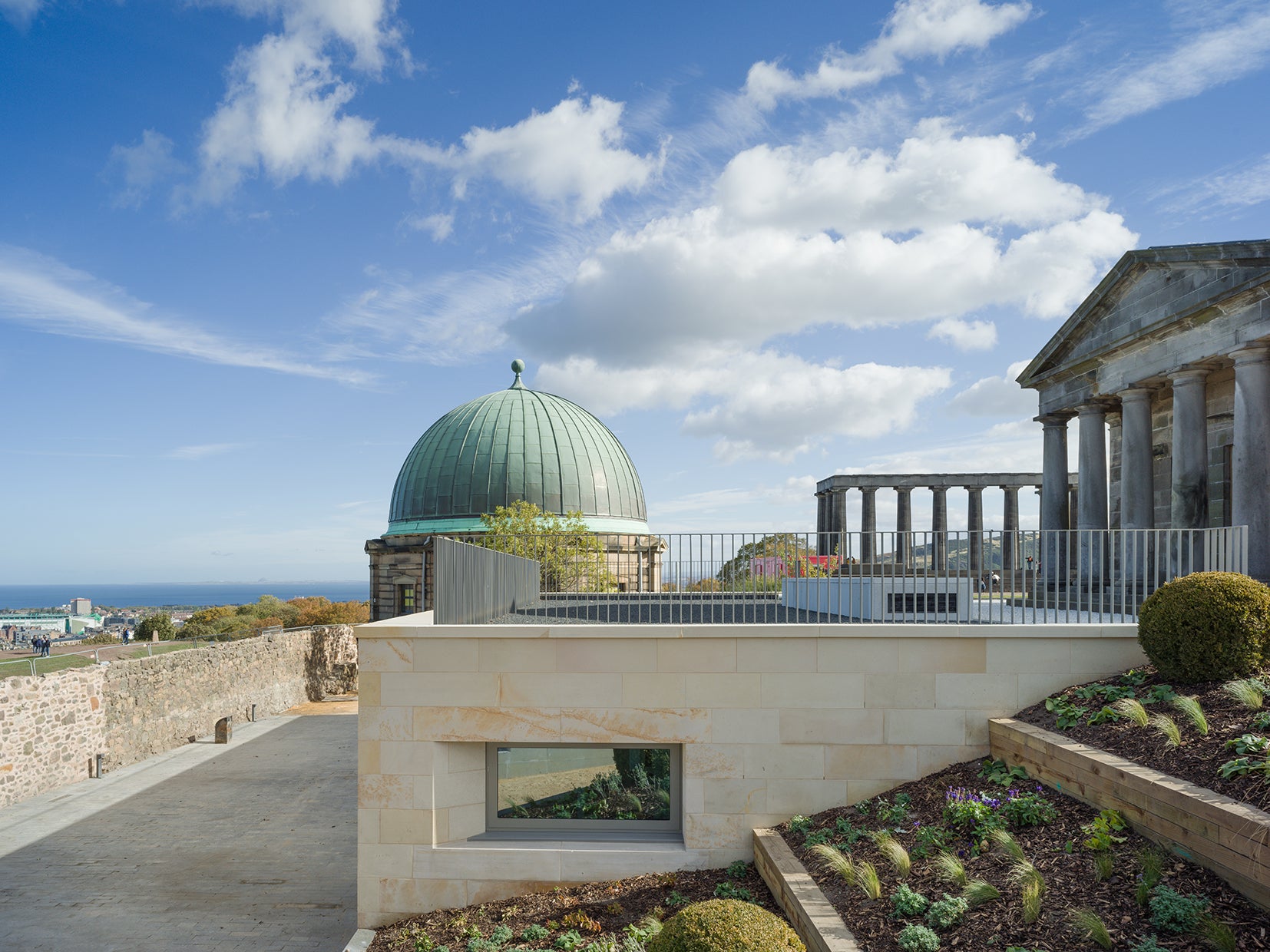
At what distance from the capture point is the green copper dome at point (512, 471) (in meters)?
41.6

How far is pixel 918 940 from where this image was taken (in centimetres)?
664

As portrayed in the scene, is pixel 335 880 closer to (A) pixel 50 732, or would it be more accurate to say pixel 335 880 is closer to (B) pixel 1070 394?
(A) pixel 50 732

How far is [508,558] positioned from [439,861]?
4947mm

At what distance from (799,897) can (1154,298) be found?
14.8 metres

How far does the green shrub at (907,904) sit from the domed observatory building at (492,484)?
31.5m

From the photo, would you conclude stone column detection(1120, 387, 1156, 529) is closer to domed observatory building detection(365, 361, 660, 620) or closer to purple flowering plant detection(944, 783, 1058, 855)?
purple flowering plant detection(944, 783, 1058, 855)

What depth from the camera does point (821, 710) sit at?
10211 mm

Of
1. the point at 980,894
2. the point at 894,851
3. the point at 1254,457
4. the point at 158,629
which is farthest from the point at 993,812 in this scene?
the point at 158,629

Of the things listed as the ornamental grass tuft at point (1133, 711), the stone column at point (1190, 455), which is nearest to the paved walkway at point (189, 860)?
the ornamental grass tuft at point (1133, 711)

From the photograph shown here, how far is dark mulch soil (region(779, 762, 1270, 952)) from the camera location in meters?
5.99

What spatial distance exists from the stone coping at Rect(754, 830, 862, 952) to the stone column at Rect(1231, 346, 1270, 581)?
10341 millimetres

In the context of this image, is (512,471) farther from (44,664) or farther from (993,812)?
(993,812)

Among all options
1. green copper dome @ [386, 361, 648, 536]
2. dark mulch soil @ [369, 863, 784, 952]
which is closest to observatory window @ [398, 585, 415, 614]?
green copper dome @ [386, 361, 648, 536]

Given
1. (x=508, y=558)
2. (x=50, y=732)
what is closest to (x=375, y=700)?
(x=508, y=558)
